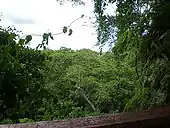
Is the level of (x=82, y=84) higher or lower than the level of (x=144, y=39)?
lower

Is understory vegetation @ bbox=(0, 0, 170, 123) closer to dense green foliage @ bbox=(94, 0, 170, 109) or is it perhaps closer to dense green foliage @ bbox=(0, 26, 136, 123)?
dense green foliage @ bbox=(94, 0, 170, 109)

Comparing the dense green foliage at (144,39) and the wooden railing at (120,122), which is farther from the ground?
the dense green foliage at (144,39)

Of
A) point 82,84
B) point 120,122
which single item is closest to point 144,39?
point 120,122

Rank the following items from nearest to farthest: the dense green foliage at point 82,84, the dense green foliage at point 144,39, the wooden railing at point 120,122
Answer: the wooden railing at point 120,122, the dense green foliage at point 144,39, the dense green foliage at point 82,84

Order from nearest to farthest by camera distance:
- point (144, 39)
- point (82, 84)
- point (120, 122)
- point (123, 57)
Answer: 1. point (120, 122)
2. point (144, 39)
3. point (123, 57)
4. point (82, 84)

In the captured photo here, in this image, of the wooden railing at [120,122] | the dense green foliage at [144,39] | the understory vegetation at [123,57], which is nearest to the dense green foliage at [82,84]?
the understory vegetation at [123,57]

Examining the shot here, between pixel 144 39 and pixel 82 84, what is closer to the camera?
pixel 144 39

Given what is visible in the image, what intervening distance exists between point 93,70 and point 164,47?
15.7 feet

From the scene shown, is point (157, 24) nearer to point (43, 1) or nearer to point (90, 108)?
point (43, 1)

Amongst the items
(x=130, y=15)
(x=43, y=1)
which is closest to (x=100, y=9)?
(x=130, y=15)

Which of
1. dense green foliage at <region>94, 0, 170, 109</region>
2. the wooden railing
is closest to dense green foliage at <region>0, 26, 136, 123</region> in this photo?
dense green foliage at <region>94, 0, 170, 109</region>

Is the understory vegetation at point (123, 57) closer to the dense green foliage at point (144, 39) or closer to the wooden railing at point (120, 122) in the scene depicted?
the dense green foliage at point (144, 39)

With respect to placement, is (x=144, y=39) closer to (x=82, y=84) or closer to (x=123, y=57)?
(x=123, y=57)

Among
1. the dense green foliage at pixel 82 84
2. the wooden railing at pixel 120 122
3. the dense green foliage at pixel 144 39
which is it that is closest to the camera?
the wooden railing at pixel 120 122
